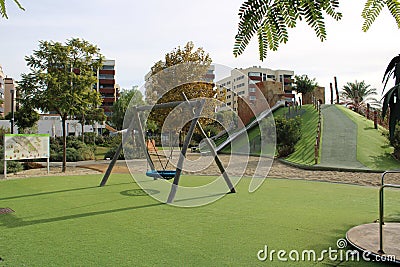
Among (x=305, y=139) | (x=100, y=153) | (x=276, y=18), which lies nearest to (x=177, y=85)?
(x=305, y=139)

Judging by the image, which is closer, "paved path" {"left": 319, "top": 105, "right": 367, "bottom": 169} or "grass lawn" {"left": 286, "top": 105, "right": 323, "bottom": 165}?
"paved path" {"left": 319, "top": 105, "right": 367, "bottom": 169}

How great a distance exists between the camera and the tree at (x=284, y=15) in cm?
166

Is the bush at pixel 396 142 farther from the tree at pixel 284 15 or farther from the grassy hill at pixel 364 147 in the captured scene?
the tree at pixel 284 15

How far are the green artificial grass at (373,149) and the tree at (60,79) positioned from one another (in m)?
14.7

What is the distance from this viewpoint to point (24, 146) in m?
15.3

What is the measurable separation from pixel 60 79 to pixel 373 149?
56.8 feet

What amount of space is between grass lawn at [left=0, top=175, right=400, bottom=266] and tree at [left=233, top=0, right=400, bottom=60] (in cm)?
350

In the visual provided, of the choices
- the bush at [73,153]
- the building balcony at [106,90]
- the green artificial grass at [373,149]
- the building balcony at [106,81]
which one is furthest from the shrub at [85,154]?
the building balcony at [106,81]

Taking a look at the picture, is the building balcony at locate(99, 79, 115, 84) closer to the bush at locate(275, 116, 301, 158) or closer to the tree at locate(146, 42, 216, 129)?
the tree at locate(146, 42, 216, 129)

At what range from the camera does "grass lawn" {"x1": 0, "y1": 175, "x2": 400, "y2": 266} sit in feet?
15.6

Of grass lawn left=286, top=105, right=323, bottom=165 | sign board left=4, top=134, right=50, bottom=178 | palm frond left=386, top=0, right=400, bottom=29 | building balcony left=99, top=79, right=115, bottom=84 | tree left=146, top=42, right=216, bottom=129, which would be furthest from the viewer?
building balcony left=99, top=79, right=115, bottom=84

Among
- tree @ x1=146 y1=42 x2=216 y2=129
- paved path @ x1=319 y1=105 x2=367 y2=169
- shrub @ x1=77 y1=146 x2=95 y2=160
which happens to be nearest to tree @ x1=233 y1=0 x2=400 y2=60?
paved path @ x1=319 y1=105 x2=367 y2=169

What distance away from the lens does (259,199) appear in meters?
9.44

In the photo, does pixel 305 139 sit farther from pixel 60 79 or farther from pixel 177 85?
pixel 60 79
